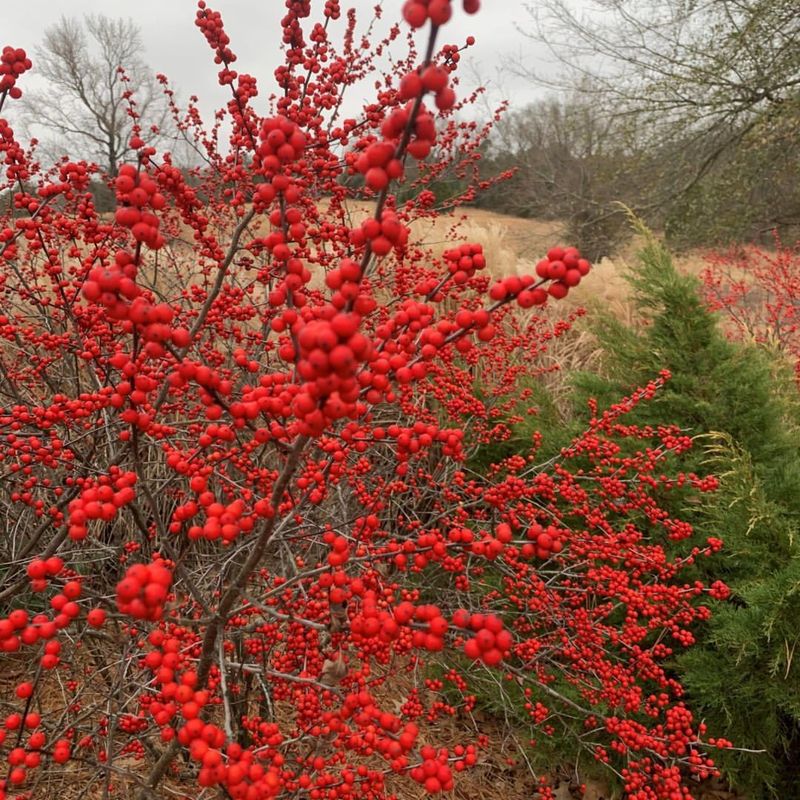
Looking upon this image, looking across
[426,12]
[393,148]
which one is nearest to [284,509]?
[393,148]

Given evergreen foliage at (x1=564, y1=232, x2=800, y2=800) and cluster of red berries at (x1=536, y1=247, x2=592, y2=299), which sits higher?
cluster of red berries at (x1=536, y1=247, x2=592, y2=299)

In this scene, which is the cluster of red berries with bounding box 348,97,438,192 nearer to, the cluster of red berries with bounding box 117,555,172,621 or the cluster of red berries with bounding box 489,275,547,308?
the cluster of red berries with bounding box 489,275,547,308

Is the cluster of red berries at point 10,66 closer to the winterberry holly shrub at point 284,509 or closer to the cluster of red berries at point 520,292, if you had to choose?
the winterberry holly shrub at point 284,509

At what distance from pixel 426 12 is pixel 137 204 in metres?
0.65

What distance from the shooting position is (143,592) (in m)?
0.97

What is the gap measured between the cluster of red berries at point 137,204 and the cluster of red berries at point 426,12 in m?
0.57

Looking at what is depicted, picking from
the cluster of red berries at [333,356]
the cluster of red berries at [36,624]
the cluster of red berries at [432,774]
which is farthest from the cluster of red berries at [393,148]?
the cluster of red berries at [432,774]

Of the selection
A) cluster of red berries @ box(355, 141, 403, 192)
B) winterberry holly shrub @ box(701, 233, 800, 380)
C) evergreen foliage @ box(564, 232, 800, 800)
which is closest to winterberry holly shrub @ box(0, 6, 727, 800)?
cluster of red berries @ box(355, 141, 403, 192)

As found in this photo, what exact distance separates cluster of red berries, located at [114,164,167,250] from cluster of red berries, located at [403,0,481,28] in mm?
569

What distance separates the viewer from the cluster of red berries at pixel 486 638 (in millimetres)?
1030

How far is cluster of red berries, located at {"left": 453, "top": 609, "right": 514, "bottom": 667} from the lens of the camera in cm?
103

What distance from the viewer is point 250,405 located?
3.95 feet

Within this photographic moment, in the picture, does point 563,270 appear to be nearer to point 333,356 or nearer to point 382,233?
point 382,233

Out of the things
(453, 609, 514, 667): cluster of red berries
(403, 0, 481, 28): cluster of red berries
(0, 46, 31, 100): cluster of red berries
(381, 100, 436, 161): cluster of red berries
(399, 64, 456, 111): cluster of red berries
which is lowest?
(453, 609, 514, 667): cluster of red berries
